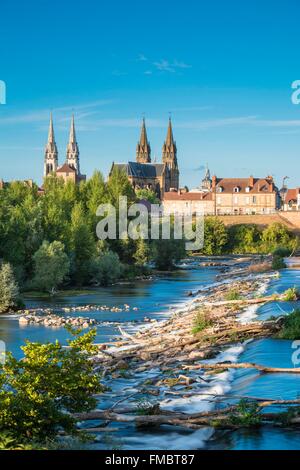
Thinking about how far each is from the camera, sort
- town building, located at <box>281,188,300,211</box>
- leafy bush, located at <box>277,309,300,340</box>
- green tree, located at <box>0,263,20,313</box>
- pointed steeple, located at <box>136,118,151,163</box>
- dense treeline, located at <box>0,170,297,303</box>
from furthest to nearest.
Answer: pointed steeple, located at <box>136,118,151,163</box>, town building, located at <box>281,188,300,211</box>, dense treeline, located at <box>0,170,297,303</box>, green tree, located at <box>0,263,20,313</box>, leafy bush, located at <box>277,309,300,340</box>

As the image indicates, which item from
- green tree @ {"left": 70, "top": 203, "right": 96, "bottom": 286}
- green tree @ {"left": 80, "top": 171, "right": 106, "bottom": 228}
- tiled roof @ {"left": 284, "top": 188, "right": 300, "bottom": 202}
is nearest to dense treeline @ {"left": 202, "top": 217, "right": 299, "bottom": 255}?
green tree @ {"left": 80, "top": 171, "right": 106, "bottom": 228}

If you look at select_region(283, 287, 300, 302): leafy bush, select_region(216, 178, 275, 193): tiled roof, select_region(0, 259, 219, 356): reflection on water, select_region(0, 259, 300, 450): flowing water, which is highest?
select_region(216, 178, 275, 193): tiled roof

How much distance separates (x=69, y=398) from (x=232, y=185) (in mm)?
95887

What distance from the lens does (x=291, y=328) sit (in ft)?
64.3

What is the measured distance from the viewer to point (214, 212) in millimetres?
108375

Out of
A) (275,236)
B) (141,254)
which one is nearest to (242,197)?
(275,236)

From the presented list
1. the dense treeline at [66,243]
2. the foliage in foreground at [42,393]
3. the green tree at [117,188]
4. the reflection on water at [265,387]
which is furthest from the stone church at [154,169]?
the foliage in foreground at [42,393]

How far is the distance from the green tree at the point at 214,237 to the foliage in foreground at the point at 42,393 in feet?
236

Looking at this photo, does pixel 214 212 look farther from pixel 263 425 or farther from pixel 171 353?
pixel 263 425

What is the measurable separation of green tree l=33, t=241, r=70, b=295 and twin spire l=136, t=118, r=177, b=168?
119000 millimetres

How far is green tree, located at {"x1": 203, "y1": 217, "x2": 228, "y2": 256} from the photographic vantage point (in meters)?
83.4

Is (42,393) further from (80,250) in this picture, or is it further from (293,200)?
(293,200)

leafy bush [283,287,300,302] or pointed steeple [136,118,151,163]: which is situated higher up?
pointed steeple [136,118,151,163]

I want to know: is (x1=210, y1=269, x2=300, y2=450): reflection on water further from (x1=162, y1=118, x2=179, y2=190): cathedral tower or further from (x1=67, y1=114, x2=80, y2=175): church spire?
(x1=67, y1=114, x2=80, y2=175): church spire
